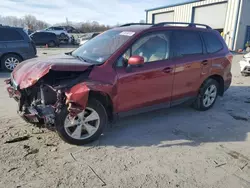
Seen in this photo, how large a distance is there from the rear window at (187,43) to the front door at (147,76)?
0.83ft

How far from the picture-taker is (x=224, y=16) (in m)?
20.5

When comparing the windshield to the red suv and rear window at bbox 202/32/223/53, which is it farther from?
rear window at bbox 202/32/223/53

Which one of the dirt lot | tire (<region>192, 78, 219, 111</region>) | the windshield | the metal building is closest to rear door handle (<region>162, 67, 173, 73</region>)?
the windshield

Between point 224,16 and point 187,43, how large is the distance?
61.5ft

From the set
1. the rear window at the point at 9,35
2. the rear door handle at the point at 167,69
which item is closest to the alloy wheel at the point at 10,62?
the rear window at the point at 9,35

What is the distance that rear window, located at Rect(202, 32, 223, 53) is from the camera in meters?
5.03

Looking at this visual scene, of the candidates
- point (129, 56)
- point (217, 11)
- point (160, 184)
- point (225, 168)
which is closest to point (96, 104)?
point (129, 56)

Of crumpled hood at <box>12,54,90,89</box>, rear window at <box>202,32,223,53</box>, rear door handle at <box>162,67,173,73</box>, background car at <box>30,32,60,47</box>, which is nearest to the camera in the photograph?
crumpled hood at <box>12,54,90,89</box>

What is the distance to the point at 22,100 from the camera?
138 inches

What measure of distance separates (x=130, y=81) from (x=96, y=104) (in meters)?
0.70

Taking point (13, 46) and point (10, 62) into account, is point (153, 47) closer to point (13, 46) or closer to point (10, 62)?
point (13, 46)

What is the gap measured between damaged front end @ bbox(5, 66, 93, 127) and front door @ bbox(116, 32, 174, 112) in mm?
646

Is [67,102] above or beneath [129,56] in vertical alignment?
beneath

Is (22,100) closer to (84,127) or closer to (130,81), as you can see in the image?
(84,127)
